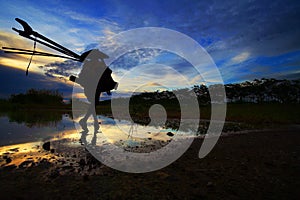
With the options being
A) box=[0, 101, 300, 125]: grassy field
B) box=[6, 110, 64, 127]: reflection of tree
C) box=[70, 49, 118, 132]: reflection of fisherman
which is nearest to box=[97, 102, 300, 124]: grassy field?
box=[0, 101, 300, 125]: grassy field

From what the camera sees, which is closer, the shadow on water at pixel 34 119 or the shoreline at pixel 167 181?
the shoreline at pixel 167 181

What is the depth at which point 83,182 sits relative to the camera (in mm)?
3320

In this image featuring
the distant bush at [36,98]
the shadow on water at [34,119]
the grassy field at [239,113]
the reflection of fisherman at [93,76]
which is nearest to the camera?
the reflection of fisherman at [93,76]

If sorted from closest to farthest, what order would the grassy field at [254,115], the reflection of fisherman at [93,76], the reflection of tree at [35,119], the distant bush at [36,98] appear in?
the reflection of fisherman at [93,76], the reflection of tree at [35,119], the grassy field at [254,115], the distant bush at [36,98]

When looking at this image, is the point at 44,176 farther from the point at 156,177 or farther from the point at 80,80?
the point at 80,80

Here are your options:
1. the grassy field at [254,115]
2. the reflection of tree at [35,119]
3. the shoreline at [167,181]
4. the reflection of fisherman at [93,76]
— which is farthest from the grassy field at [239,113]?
the shoreline at [167,181]

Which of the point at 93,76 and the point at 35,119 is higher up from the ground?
the point at 93,76

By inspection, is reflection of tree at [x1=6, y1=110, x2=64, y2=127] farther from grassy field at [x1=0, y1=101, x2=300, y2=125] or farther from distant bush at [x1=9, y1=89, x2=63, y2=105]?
distant bush at [x1=9, y1=89, x2=63, y2=105]

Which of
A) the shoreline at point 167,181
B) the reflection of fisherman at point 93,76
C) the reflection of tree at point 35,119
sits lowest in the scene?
the shoreline at point 167,181

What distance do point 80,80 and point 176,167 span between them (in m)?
5.32

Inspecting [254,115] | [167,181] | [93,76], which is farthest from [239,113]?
[167,181]

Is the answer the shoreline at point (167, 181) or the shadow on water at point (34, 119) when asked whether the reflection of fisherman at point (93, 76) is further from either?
the shadow on water at point (34, 119)

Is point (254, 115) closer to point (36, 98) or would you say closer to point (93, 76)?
point (93, 76)

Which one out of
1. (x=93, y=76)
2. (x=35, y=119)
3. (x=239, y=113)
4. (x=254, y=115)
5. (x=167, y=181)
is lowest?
(x=167, y=181)
